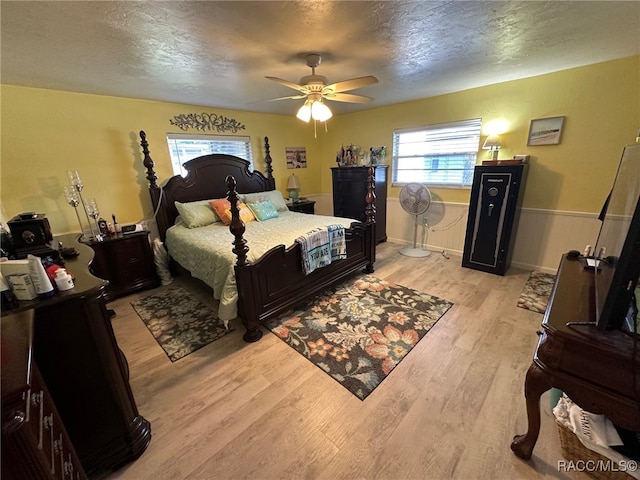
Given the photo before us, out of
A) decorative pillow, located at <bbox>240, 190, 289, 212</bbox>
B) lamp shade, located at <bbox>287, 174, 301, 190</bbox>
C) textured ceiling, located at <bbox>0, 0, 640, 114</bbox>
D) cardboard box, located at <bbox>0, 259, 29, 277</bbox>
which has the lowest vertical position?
decorative pillow, located at <bbox>240, 190, 289, 212</bbox>

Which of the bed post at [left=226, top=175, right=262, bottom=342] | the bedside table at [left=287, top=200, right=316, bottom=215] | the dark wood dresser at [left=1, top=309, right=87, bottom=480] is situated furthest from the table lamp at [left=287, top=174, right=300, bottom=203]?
the dark wood dresser at [left=1, top=309, right=87, bottom=480]

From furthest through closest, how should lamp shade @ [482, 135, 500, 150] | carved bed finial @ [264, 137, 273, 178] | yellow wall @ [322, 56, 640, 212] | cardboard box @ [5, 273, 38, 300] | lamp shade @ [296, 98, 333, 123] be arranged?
carved bed finial @ [264, 137, 273, 178] < lamp shade @ [482, 135, 500, 150] < yellow wall @ [322, 56, 640, 212] < lamp shade @ [296, 98, 333, 123] < cardboard box @ [5, 273, 38, 300]

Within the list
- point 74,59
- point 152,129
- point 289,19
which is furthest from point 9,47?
point 289,19

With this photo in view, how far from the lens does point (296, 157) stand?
16.0ft

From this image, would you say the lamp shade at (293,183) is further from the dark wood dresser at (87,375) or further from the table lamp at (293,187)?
the dark wood dresser at (87,375)

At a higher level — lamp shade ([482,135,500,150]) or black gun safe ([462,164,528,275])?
lamp shade ([482,135,500,150])

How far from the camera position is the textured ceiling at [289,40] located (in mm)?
1448

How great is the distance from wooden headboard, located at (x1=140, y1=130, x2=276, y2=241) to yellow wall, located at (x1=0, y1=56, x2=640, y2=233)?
21cm

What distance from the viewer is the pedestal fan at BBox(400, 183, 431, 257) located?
360 cm

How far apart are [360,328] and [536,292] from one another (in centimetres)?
202

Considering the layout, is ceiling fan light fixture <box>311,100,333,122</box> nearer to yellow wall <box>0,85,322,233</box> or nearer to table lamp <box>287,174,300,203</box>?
yellow wall <box>0,85,322,233</box>

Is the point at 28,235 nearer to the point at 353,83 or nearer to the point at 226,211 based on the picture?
the point at 226,211

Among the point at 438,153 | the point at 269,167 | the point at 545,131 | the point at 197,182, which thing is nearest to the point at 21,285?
the point at 197,182

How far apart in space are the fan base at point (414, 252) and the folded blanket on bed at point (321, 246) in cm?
150
